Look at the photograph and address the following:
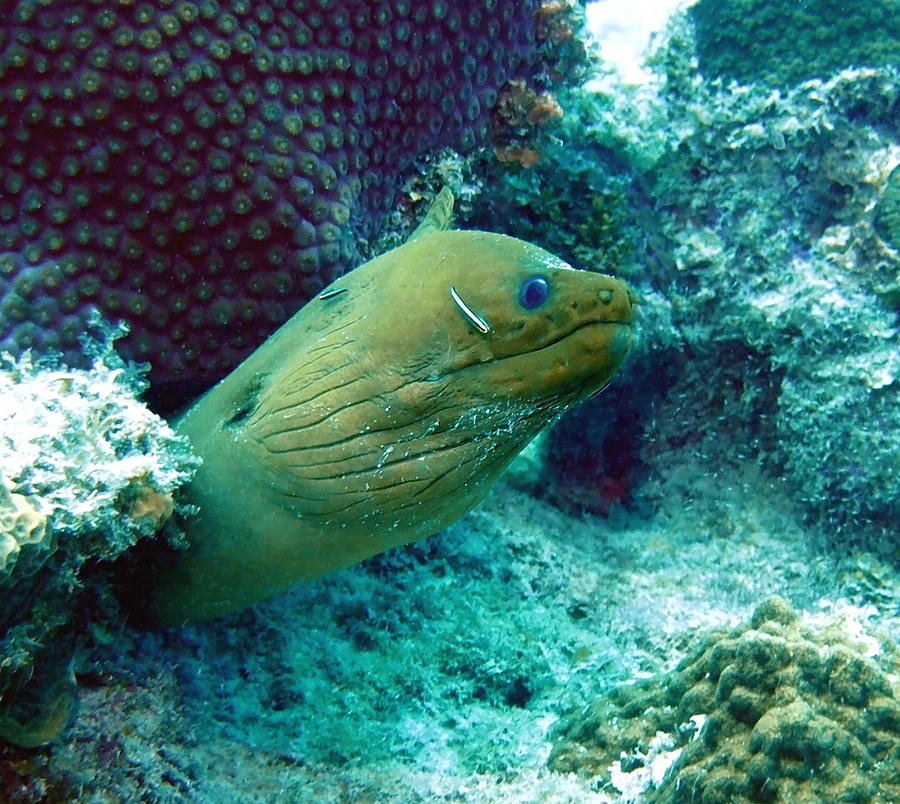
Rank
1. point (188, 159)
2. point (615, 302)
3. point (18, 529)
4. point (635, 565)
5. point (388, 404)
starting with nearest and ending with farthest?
Answer: point (18, 529) < point (615, 302) < point (388, 404) < point (188, 159) < point (635, 565)

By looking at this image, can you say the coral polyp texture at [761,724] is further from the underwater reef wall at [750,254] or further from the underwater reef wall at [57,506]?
the underwater reef wall at [57,506]

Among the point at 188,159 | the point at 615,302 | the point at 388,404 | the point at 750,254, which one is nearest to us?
the point at 615,302

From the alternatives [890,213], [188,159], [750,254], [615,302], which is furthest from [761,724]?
[890,213]

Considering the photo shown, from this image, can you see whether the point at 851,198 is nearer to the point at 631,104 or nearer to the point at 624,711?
the point at 631,104

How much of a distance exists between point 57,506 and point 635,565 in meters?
3.42

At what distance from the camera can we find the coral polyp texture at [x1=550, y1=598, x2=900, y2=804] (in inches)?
79.7

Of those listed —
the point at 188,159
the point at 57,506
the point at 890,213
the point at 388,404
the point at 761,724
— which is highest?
the point at 188,159

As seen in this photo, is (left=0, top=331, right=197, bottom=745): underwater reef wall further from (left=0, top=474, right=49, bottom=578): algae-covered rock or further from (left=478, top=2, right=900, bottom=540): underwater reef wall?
(left=478, top=2, right=900, bottom=540): underwater reef wall

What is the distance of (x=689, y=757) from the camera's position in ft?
7.32

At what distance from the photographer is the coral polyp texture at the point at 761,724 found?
202cm

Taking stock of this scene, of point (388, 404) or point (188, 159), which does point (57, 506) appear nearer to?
point (388, 404)

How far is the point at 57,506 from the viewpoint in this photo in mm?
1904

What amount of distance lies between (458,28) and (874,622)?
377cm

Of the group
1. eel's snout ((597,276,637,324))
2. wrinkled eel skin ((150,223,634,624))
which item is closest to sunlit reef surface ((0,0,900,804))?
wrinkled eel skin ((150,223,634,624))
